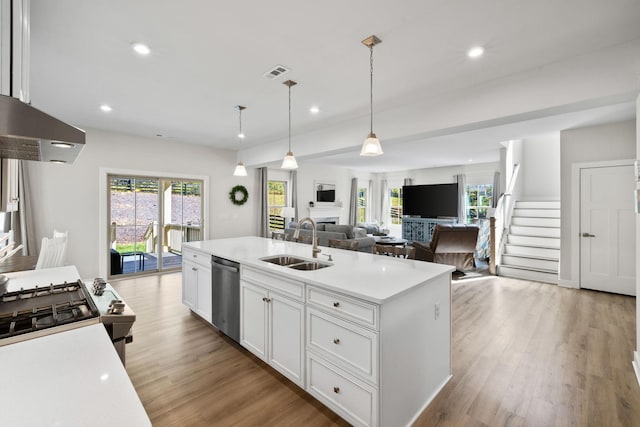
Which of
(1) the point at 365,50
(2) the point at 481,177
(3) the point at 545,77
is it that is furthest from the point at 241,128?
(2) the point at 481,177

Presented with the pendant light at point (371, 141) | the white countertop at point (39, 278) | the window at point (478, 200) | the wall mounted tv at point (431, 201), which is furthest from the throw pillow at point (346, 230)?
the window at point (478, 200)

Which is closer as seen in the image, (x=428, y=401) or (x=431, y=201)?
(x=428, y=401)

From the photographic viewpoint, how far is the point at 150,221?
5.59 metres

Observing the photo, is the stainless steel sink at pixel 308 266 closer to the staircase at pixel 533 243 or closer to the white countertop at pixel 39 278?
the white countertop at pixel 39 278

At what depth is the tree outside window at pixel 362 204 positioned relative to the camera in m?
10.9

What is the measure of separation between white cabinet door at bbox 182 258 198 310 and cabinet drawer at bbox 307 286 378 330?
2.01 meters

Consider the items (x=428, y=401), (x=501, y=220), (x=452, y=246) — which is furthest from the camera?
(x=501, y=220)

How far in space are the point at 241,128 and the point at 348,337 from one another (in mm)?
4061

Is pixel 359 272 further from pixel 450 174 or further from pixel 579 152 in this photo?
pixel 450 174

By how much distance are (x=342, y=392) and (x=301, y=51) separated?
101 inches

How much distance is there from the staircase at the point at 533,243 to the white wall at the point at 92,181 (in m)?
6.23

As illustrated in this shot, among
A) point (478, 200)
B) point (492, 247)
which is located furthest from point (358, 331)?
point (478, 200)

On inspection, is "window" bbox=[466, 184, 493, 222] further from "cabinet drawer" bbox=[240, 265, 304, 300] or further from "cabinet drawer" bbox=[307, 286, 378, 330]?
"cabinet drawer" bbox=[307, 286, 378, 330]

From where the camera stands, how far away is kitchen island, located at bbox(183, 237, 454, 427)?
165 centimetres
